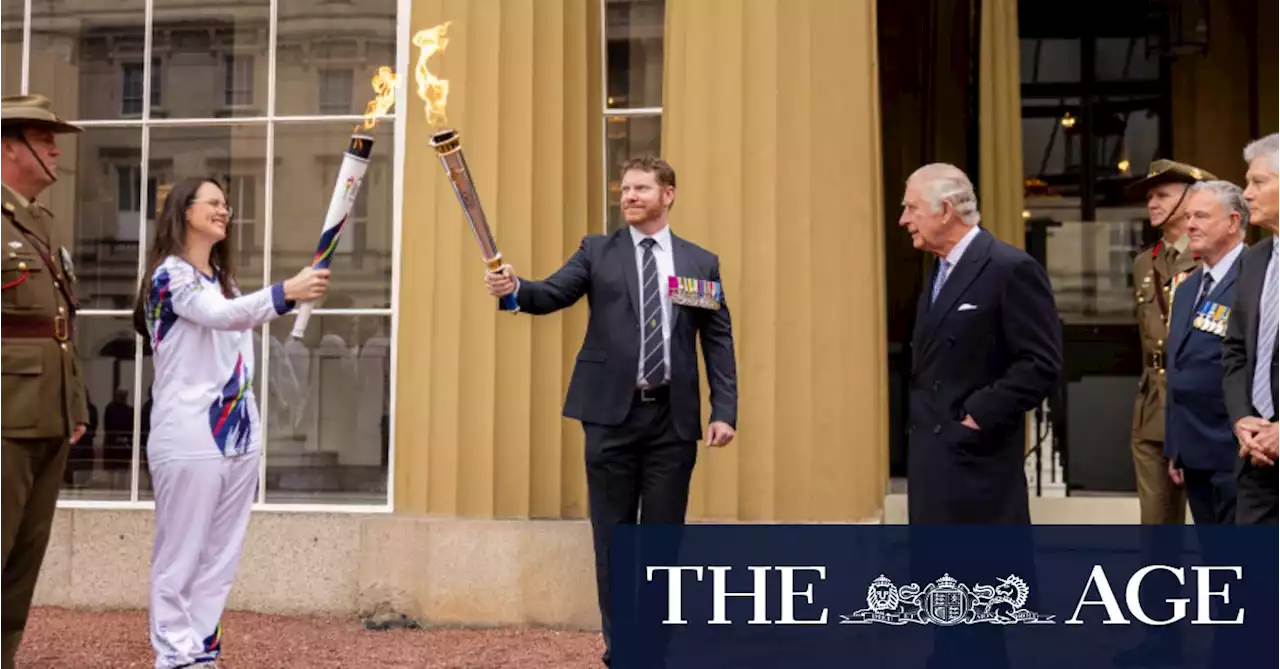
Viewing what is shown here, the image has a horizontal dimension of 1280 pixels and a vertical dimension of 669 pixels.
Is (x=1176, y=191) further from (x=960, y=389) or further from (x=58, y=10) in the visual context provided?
(x=58, y=10)

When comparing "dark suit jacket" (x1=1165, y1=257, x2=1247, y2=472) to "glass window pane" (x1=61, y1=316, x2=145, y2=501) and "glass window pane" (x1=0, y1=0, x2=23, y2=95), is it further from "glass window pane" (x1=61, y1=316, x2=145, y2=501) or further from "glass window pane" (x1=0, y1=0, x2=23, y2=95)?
"glass window pane" (x1=0, y1=0, x2=23, y2=95)

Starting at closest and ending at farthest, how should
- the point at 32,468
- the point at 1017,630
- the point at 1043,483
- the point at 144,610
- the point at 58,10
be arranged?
the point at 1017,630
the point at 32,468
the point at 144,610
the point at 58,10
the point at 1043,483

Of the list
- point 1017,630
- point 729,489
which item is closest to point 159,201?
point 729,489

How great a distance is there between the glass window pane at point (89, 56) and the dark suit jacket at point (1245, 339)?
226 inches

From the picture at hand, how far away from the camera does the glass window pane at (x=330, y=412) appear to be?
7951 mm

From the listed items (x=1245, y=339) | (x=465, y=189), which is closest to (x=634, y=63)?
(x=465, y=189)

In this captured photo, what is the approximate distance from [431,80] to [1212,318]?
3249 mm

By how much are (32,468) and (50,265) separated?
740 mm

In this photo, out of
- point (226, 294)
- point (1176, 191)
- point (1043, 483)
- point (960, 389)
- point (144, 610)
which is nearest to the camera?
point (960, 389)

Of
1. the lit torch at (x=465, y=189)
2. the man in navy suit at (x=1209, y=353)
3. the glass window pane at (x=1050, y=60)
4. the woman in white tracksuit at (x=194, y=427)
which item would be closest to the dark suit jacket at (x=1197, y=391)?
the man in navy suit at (x=1209, y=353)

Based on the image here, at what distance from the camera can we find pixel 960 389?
16.9ft

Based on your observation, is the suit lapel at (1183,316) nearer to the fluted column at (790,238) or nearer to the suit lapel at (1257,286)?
the suit lapel at (1257,286)

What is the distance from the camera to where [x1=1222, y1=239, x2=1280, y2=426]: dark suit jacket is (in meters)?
5.19

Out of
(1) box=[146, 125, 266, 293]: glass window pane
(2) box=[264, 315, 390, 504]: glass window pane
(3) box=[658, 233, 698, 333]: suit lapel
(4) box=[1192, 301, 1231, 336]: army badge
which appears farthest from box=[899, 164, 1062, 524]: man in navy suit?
(1) box=[146, 125, 266, 293]: glass window pane
